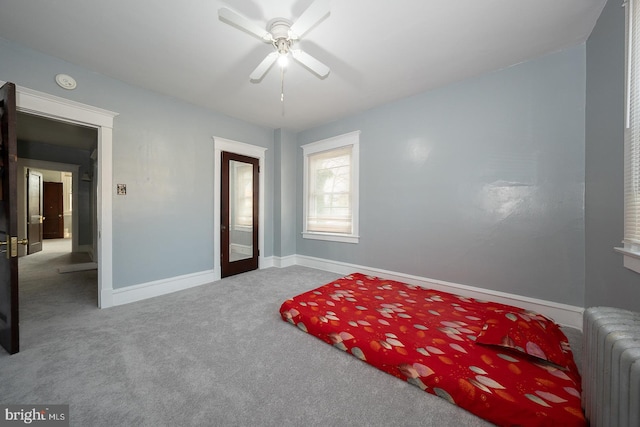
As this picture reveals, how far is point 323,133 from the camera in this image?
14.3 ft

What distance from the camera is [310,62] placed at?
209 cm

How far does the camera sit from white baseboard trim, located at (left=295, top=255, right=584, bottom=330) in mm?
2325

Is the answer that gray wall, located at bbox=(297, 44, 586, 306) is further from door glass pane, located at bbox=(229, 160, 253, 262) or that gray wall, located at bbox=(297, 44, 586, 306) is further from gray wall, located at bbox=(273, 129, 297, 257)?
door glass pane, located at bbox=(229, 160, 253, 262)

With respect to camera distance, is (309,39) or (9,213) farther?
(309,39)

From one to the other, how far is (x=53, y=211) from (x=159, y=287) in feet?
31.6

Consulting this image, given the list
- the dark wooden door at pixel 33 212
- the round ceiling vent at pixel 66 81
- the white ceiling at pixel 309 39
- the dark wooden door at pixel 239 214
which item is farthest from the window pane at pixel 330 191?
the dark wooden door at pixel 33 212

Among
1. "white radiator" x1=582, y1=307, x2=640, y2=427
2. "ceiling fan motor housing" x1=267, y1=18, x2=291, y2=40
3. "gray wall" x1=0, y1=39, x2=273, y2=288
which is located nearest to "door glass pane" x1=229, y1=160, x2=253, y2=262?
"gray wall" x1=0, y1=39, x2=273, y2=288

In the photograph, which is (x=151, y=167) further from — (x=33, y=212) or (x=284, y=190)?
(x=33, y=212)

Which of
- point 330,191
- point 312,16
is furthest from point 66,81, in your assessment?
point 330,191

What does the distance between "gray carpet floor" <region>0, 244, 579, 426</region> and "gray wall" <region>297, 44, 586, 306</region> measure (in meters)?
1.91

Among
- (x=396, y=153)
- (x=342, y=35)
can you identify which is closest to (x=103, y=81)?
(x=342, y=35)

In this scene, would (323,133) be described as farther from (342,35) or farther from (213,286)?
(213,286)

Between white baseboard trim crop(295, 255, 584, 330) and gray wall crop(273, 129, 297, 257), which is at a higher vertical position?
gray wall crop(273, 129, 297, 257)

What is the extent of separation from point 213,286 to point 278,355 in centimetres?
208
